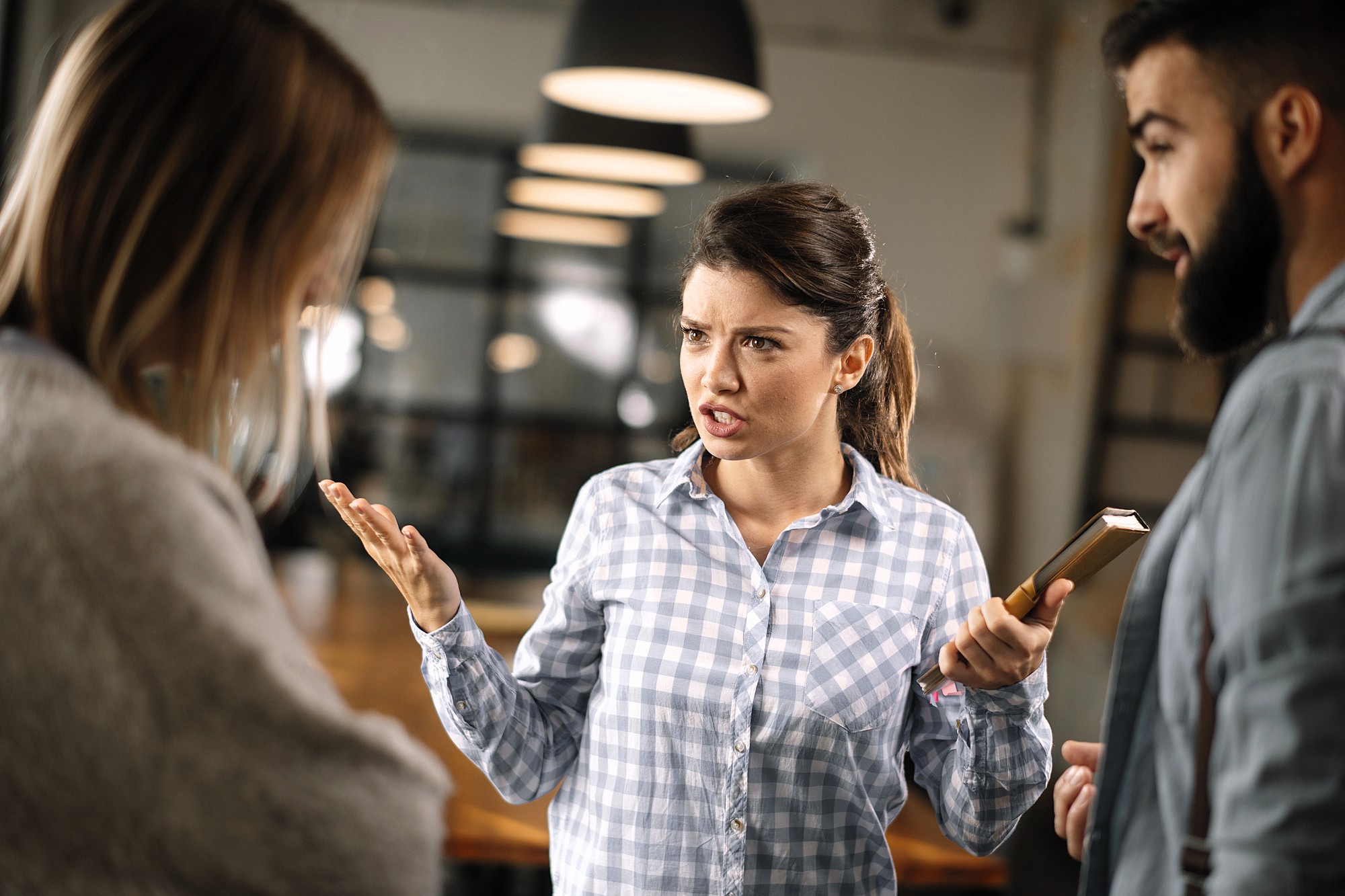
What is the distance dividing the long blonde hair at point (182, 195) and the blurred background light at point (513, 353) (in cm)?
586

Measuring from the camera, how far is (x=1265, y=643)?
33.1 inches

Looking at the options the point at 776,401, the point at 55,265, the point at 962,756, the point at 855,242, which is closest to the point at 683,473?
the point at 776,401

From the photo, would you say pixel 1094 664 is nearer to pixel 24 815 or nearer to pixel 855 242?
pixel 855 242

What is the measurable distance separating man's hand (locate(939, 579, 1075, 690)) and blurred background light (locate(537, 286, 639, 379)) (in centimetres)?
562

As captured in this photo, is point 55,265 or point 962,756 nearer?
point 55,265

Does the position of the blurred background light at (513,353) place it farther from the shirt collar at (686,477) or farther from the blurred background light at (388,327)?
the shirt collar at (686,477)

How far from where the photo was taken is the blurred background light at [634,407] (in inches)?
269

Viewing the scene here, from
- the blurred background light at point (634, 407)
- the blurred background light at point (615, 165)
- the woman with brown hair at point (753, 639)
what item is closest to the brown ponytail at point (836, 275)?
the woman with brown hair at point (753, 639)

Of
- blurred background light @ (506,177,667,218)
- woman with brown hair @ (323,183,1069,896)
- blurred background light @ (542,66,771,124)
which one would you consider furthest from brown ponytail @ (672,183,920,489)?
blurred background light @ (506,177,667,218)

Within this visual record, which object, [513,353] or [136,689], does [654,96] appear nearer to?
[136,689]

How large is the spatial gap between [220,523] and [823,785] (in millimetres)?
839

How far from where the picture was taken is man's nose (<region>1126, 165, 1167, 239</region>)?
3.40 feet

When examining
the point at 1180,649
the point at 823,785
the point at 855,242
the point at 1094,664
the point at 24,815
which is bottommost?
the point at 1094,664

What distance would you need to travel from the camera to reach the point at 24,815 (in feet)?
2.56
